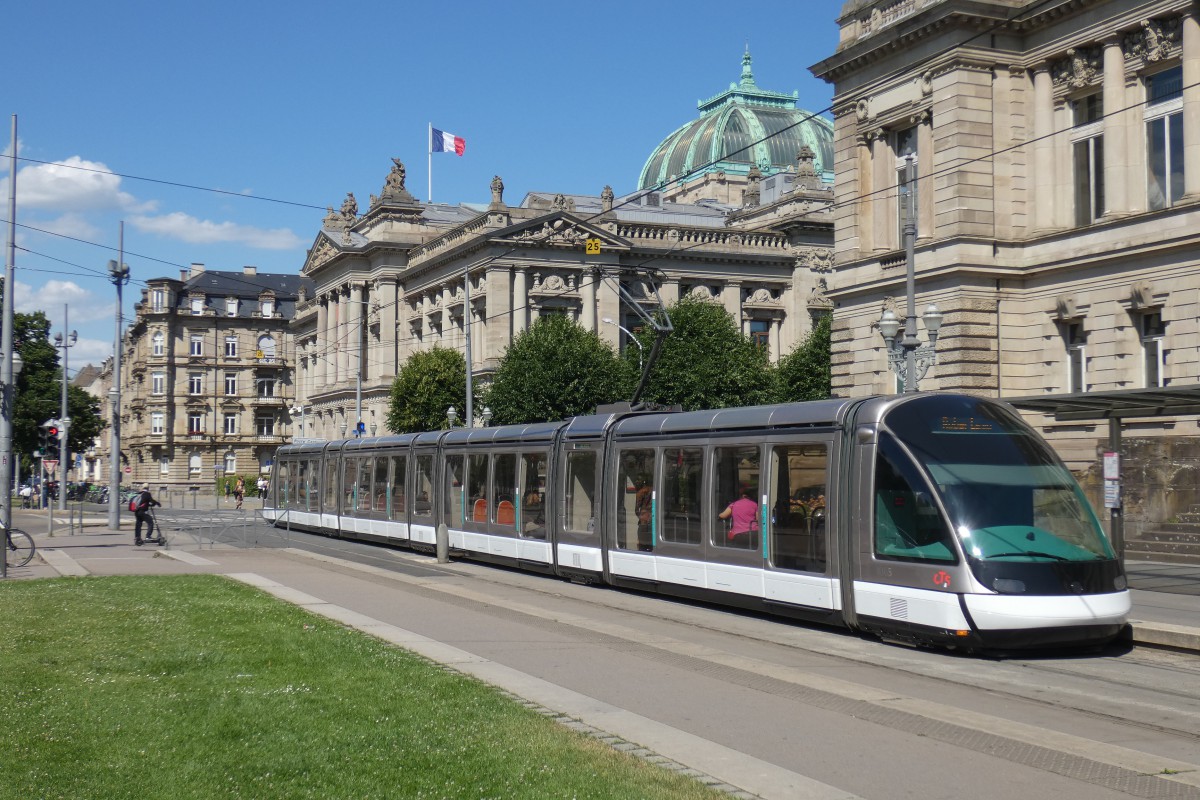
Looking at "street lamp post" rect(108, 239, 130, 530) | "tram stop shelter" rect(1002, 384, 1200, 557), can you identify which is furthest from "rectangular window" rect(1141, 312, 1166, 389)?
"street lamp post" rect(108, 239, 130, 530)

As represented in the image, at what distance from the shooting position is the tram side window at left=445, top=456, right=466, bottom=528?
27.9m

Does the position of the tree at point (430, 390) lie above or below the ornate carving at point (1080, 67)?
below

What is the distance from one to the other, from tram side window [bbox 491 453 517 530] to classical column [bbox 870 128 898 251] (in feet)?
45.9

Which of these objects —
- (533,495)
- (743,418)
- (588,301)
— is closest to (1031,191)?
(533,495)

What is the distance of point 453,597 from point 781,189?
74.1 m

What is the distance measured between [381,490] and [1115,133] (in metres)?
19.9

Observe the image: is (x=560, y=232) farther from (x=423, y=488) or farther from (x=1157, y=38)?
(x=1157, y=38)

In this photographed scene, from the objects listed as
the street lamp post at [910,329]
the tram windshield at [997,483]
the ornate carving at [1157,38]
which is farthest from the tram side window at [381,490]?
the ornate carving at [1157,38]

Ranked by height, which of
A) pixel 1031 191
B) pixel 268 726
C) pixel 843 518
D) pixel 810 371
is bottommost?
pixel 268 726

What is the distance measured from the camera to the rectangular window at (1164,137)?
2866 centimetres

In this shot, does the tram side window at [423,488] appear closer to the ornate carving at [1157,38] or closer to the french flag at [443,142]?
the ornate carving at [1157,38]

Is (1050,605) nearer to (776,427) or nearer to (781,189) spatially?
(776,427)

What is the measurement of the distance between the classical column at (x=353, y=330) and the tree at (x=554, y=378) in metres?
26.7

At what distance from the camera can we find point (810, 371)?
63781 mm
